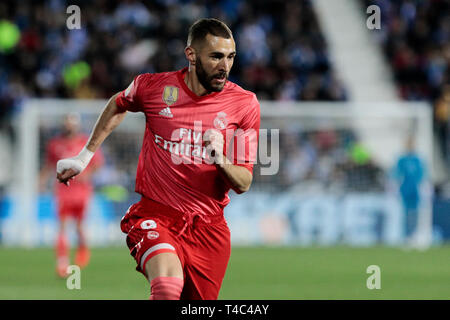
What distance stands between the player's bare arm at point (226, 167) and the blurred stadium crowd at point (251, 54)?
→ 12.7 meters

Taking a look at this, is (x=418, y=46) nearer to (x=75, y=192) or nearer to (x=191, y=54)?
(x=75, y=192)

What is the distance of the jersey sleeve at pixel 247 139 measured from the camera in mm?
5383

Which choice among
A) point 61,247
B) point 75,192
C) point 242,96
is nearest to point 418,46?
point 75,192

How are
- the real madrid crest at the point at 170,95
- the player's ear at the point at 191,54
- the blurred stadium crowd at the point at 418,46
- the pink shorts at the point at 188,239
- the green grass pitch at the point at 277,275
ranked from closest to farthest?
the pink shorts at the point at 188,239, the player's ear at the point at 191,54, the real madrid crest at the point at 170,95, the green grass pitch at the point at 277,275, the blurred stadium crowd at the point at 418,46

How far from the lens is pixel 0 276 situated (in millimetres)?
11039

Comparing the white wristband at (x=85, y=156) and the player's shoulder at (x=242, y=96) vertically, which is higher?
the player's shoulder at (x=242, y=96)

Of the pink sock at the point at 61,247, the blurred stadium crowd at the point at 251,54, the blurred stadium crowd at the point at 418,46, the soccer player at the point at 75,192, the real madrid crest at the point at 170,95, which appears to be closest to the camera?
the real madrid crest at the point at 170,95

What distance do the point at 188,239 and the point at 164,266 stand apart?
369mm

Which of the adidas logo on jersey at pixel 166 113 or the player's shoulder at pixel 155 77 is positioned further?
the player's shoulder at pixel 155 77

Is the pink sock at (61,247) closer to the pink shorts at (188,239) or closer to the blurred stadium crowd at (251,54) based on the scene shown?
the pink shorts at (188,239)

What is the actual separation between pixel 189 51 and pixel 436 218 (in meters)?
13.4

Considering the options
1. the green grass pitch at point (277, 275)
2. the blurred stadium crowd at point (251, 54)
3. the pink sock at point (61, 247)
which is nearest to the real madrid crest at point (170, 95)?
the green grass pitch at point (277, 275)
